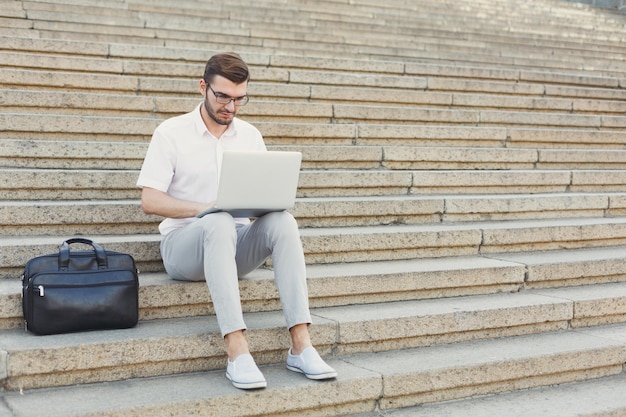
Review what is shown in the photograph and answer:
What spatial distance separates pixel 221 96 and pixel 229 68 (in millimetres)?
148

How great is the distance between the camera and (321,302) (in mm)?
4496

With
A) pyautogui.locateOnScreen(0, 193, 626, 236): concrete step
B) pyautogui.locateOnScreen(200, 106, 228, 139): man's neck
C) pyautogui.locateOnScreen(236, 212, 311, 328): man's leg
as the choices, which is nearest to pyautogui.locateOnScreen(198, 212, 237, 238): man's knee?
pyautogui.locateOnScreen(236, 212, 311, 328): man's leg

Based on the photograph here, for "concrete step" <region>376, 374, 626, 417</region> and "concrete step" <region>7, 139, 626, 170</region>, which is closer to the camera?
"concrete step" <region>376, 374, 626, 417</region>

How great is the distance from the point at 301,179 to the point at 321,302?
120cm

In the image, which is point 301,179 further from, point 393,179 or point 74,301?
point 74,301

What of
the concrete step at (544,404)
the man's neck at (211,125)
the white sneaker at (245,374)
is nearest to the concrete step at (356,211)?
the man's neck at (211,125)

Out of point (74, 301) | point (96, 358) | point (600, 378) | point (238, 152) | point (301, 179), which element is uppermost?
Result: point (238, 152)

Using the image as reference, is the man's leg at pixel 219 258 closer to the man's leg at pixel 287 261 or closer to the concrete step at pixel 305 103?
the man's leg at pixel 287 261

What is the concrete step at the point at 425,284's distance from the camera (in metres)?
4.05

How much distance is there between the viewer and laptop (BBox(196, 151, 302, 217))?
358 cm

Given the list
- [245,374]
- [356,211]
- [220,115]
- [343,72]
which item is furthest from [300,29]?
[245,374]

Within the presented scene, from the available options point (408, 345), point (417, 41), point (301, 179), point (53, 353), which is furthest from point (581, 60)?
point (53, 353)

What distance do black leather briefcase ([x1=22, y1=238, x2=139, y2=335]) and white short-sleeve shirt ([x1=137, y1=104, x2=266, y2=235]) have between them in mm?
493

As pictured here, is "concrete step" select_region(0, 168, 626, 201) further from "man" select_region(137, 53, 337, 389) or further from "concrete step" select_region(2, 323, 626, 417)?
"concrete step" select_region(2, 323, 626, 417)
